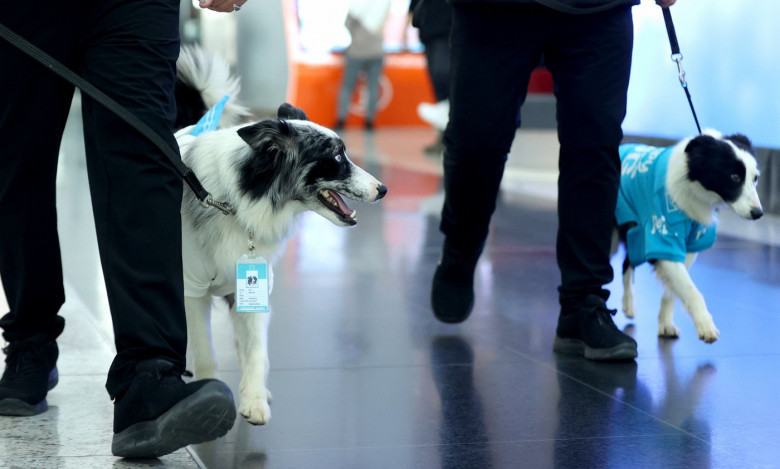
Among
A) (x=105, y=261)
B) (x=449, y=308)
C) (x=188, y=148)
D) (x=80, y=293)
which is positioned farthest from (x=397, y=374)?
(x=80, y=293)

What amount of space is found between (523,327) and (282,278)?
1.33m

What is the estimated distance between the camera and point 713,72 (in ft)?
23.9

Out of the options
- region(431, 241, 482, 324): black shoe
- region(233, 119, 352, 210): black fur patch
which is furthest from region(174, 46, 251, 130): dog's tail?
region(431, 241, 482, 324): black shoe

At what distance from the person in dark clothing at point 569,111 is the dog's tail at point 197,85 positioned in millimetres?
773

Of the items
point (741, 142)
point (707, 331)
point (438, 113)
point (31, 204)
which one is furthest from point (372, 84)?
point (31, 204)

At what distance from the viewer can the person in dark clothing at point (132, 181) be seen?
→ 213 centimetres

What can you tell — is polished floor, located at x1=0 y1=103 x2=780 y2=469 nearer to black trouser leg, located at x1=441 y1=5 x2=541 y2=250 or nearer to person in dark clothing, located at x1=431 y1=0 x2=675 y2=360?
person in dark clothing, located at x1=431 y1=0 x2=675 y2=360

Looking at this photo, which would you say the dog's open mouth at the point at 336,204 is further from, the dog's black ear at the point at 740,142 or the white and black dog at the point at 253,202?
the dog's black ear at the point at 740,142

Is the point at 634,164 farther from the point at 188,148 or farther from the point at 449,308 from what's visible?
the point at 188,148

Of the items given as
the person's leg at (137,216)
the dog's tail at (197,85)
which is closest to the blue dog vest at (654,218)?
the dog's tail at (197,85)

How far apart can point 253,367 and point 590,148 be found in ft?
4.35

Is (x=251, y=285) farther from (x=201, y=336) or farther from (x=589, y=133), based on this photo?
(x=589, y=133)

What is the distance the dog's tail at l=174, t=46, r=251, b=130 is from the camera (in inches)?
130

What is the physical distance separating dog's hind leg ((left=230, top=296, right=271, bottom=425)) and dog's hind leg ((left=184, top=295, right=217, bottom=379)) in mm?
83
